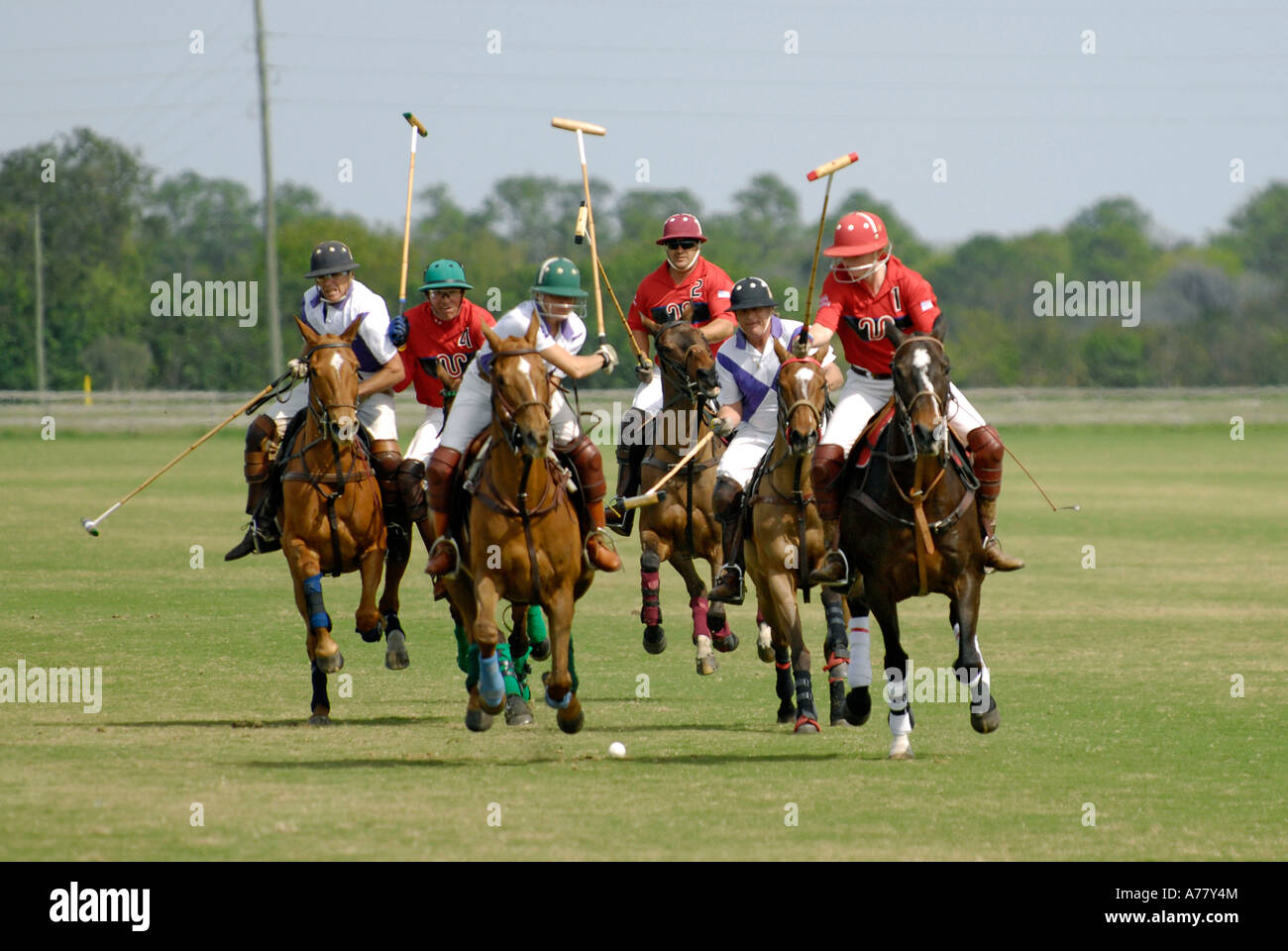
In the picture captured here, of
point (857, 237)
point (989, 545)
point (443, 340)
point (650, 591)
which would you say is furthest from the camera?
point (650, 591)

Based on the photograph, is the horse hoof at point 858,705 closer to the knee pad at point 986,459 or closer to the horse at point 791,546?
the horse at point 791,546

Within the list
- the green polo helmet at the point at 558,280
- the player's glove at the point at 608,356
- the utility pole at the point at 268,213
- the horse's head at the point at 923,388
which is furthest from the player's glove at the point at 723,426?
the utility pole at the point at 268,213

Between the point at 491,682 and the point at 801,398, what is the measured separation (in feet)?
8.26

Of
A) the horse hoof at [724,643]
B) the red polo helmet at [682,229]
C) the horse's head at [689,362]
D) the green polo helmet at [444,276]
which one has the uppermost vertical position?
the red polo helmet at [682,229]

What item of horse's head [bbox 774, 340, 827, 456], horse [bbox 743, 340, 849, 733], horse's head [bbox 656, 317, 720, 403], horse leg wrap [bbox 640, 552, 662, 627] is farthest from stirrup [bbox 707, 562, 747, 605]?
horse leg wrap [bbox 640, 552, 662, 627]

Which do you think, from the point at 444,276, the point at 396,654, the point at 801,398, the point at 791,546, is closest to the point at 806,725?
the point at 791,546

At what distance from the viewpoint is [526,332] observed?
36.0 feet

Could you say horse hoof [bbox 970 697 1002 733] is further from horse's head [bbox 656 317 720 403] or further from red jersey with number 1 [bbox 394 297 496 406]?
red jersey with number 1 [bbox 394 297 496 406]

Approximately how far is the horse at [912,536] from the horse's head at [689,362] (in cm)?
328

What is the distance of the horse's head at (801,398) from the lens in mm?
11656

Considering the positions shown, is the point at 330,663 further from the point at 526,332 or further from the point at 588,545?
the point at 526,332

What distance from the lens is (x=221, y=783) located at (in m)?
10.0

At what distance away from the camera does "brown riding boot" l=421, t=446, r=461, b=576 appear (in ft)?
37.0

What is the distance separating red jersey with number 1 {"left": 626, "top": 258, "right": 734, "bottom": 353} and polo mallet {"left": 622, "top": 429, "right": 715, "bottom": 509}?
90 cm
